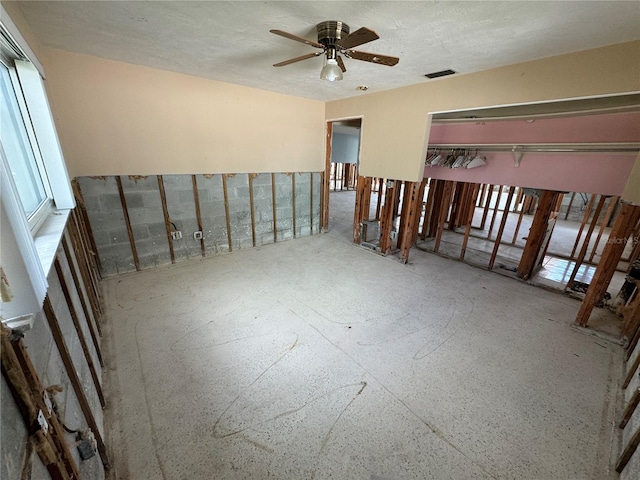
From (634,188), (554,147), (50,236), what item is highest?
(554,147)

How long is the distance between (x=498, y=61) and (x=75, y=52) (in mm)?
4633

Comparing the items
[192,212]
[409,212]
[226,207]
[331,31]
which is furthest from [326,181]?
[331,31]

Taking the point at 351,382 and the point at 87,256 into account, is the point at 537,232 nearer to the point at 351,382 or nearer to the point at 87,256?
the point at 351,382

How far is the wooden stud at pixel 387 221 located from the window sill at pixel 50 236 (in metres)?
4.04

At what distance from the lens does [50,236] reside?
168 cm

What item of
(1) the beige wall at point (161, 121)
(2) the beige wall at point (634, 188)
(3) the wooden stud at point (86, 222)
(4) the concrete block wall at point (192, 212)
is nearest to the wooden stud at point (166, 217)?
(4) the concrete block wall at point (192, 212)

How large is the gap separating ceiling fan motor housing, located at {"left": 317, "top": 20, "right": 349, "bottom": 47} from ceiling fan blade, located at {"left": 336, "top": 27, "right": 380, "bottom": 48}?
89 millimetres

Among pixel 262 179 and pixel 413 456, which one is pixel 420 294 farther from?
pixel 262 179

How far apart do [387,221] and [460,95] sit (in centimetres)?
210

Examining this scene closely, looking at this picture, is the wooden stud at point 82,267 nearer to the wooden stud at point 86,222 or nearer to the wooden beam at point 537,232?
the wooden stud at point 86,222

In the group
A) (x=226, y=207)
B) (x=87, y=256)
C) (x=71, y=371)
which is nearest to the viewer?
(x=71, y=371)

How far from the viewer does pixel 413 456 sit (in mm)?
1588

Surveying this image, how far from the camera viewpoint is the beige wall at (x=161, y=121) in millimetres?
2998

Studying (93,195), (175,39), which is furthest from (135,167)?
(175,39)
